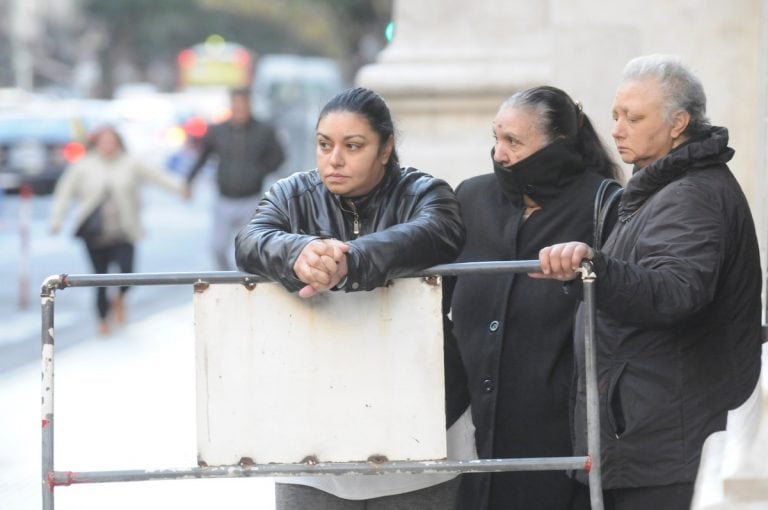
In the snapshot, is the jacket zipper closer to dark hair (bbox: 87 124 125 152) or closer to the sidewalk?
the sidewalk

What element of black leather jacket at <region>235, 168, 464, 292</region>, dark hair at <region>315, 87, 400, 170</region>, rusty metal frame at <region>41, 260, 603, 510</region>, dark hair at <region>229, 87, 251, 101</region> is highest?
dark hair at <region>229, 87, 251, 101</region>

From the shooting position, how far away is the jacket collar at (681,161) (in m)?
3.95

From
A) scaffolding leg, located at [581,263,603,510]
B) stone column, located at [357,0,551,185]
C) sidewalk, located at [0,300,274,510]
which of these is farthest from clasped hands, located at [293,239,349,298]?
stone column, located at [357,0,551,185]

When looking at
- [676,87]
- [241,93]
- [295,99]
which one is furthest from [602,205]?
[295,99]

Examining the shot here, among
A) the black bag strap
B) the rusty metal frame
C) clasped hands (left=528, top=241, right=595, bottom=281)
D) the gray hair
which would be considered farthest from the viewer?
the black bag strap

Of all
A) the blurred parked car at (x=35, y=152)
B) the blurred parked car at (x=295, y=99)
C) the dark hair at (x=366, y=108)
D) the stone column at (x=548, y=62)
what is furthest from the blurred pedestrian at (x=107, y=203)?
the blurred parked car at (x=35, y=152)

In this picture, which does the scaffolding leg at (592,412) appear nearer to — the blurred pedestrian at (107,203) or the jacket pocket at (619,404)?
the jacket pocket at (619,404)

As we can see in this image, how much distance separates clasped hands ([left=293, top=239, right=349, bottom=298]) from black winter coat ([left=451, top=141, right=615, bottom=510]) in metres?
0.89

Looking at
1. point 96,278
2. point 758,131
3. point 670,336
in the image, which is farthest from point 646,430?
point 758,131

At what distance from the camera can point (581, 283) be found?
3.93 metres

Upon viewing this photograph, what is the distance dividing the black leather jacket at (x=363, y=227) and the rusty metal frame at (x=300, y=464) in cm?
8

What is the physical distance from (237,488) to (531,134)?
3.37 metres

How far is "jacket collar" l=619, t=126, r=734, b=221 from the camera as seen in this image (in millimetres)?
3951

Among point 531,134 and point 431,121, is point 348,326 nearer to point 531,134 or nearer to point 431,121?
point 531,134
